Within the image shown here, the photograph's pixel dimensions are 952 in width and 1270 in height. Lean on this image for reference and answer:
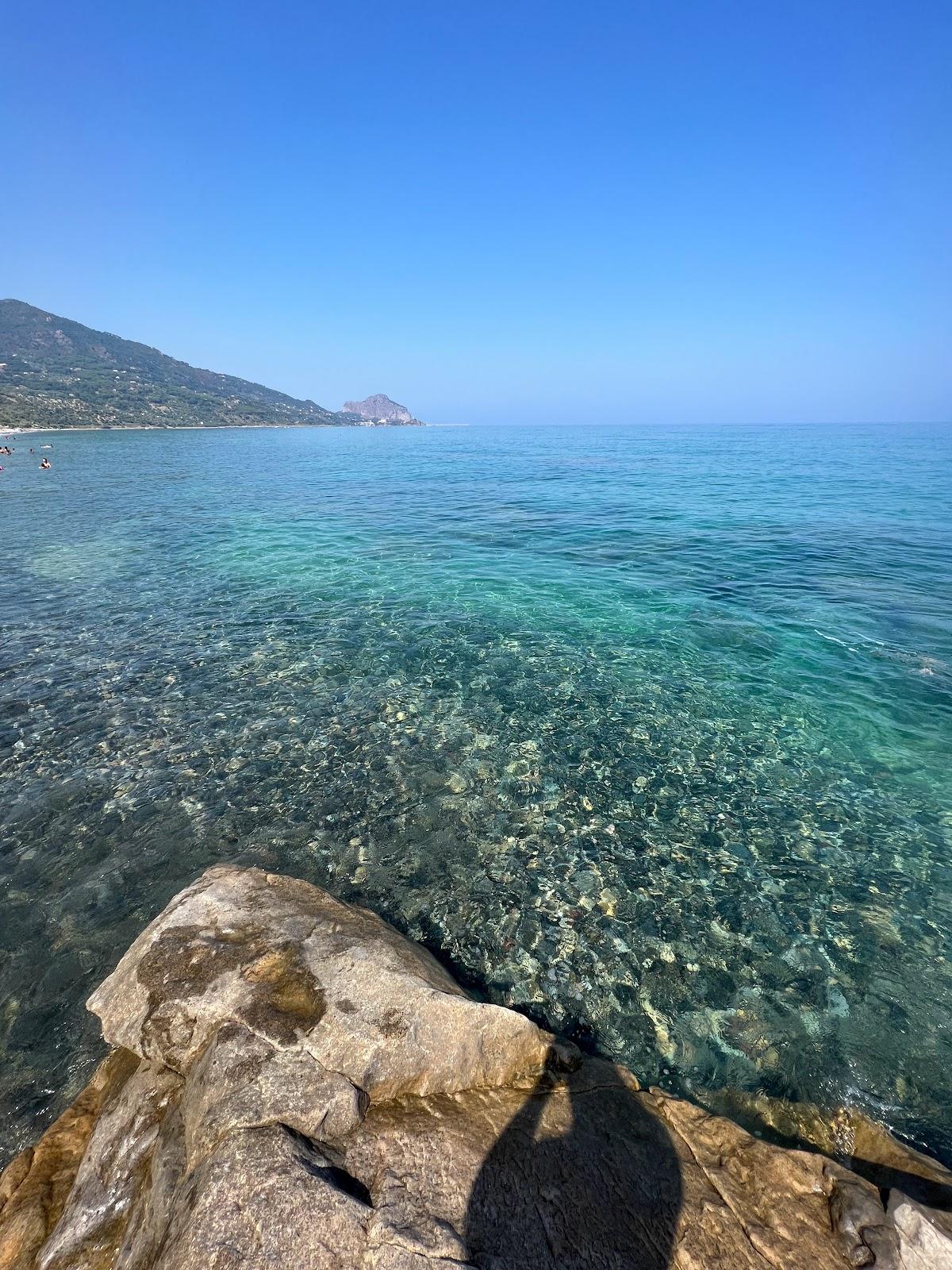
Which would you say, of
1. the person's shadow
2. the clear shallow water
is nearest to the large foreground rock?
the person's shadow

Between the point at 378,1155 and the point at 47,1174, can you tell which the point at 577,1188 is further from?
the point at 47,1174

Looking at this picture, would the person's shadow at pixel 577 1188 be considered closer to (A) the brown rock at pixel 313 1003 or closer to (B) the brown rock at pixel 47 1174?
(A) the brown rock at pixel 313 1003

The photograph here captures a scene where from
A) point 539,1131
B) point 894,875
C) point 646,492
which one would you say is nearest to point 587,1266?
point 539,1131

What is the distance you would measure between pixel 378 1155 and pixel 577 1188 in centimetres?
155

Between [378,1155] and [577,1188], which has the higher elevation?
[378,1155]

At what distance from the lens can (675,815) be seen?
927 cm

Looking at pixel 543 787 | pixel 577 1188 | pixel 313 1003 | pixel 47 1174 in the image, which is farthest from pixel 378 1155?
pixel 543 787

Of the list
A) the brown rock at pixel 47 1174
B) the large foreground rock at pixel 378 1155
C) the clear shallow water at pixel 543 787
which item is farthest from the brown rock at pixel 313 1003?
the clear shallow water at pixel 543 787

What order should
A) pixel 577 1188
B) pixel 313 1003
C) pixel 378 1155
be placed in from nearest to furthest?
pixel 378 1155 → pixel 577 1188 → pixel 313 1003

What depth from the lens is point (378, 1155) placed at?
13.3 ft

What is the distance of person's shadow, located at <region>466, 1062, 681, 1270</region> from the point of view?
3697 mm

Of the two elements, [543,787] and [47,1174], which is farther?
[543,787]

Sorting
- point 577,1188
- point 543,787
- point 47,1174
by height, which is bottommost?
point 543,787

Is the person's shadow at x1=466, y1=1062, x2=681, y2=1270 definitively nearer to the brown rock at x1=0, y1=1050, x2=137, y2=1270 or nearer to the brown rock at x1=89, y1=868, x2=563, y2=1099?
the brown rock at x1=89, y1=868, x2=563, y2=1099
